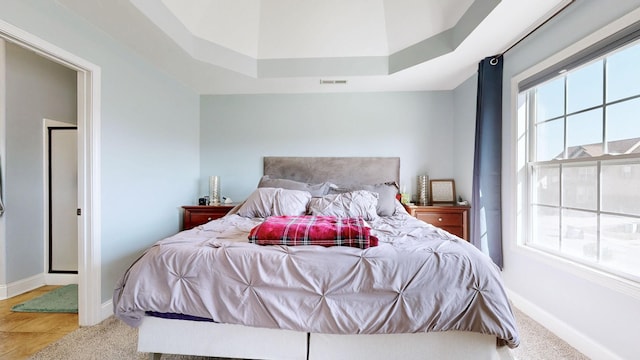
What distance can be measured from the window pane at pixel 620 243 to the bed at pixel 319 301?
2.95ft

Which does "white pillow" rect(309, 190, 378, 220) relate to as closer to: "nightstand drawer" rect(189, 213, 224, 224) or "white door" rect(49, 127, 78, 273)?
"nightstand drawer" rect(189, 213, 224, 224)

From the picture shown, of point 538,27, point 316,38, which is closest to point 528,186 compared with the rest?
point 538,27

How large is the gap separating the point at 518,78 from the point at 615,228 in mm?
1408

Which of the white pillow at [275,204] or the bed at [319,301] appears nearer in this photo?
the bed at [319,301]

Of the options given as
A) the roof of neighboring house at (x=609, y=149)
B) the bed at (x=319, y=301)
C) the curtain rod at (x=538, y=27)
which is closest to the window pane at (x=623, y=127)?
the roof of neighboring house at (x=609, y=149)

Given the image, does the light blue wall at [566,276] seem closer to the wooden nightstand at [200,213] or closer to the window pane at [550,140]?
the window pane at [550,140]

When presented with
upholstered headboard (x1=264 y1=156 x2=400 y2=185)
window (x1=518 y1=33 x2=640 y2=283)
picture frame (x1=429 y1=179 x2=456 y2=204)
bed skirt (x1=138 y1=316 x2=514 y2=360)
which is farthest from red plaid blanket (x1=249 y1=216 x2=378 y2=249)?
picture frame (x1=429 y1=179 x2=456 y2=204)

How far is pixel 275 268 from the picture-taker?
1309 millimetres

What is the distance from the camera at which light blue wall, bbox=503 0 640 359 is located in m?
1.42

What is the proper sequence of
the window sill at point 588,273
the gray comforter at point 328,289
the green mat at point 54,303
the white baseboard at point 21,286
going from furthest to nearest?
the white baseboard at point 21,286, the green mat at point 54,303, the window sill at point 588,273, the gray comforter at point 328,289

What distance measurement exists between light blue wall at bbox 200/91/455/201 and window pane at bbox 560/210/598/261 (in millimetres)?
1530

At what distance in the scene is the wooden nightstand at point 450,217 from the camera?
287 cm

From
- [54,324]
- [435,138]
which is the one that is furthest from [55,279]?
[435,138]

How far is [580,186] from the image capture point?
1776 mm
